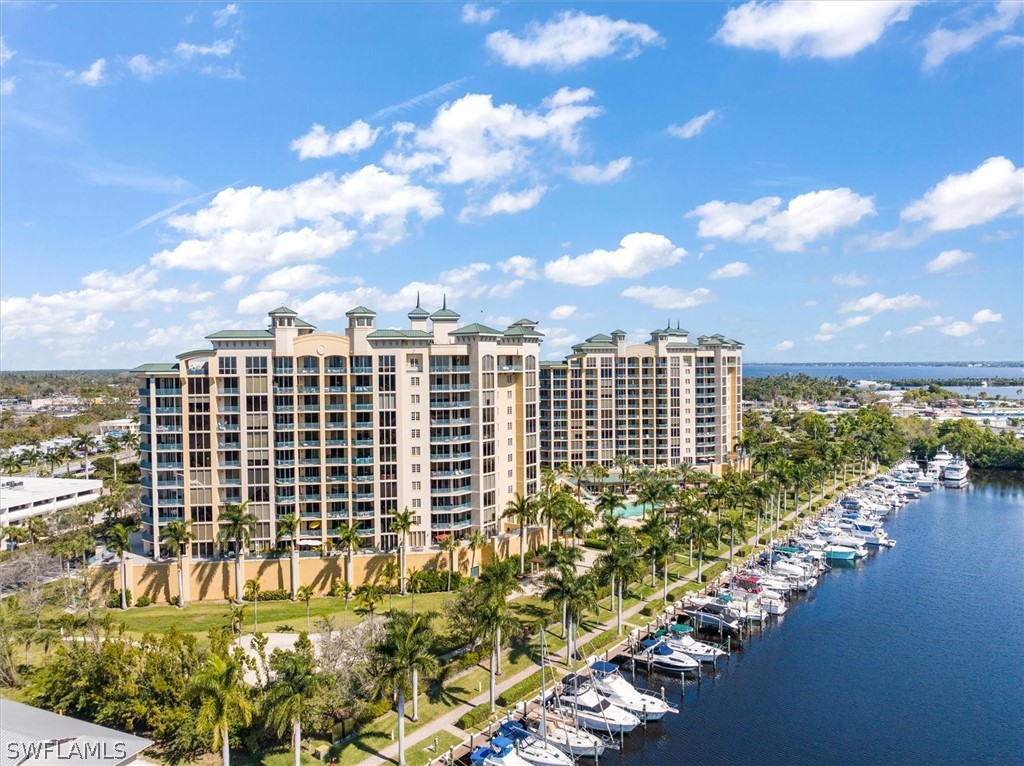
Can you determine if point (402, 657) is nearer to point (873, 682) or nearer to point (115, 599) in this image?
point (873, 682)

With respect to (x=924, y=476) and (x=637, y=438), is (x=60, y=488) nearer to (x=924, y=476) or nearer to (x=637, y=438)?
(x=637, y=438)

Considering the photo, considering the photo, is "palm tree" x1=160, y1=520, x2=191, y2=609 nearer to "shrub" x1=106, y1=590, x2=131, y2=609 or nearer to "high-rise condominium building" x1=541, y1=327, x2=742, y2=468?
"shrub" x1=106, y1=590, x2=131, y2=609

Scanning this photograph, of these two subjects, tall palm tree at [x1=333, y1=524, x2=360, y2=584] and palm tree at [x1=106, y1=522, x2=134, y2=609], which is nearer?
palm tree at [x1=106, y1=522, x2=134, y2=609]

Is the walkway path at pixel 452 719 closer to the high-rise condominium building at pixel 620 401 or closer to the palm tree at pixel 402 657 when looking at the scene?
the palm tree at pixel 402 657

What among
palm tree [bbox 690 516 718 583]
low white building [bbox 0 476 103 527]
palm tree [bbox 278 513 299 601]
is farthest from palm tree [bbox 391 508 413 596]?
low white building [bbox 0 476 103 527]

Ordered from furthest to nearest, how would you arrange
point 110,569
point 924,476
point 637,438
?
point 924,476 → point 637,438 → point 110,569

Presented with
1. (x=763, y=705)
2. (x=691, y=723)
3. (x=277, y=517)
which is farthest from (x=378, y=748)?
(x=277, y=517)

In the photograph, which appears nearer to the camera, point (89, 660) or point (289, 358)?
point (89, 660)
